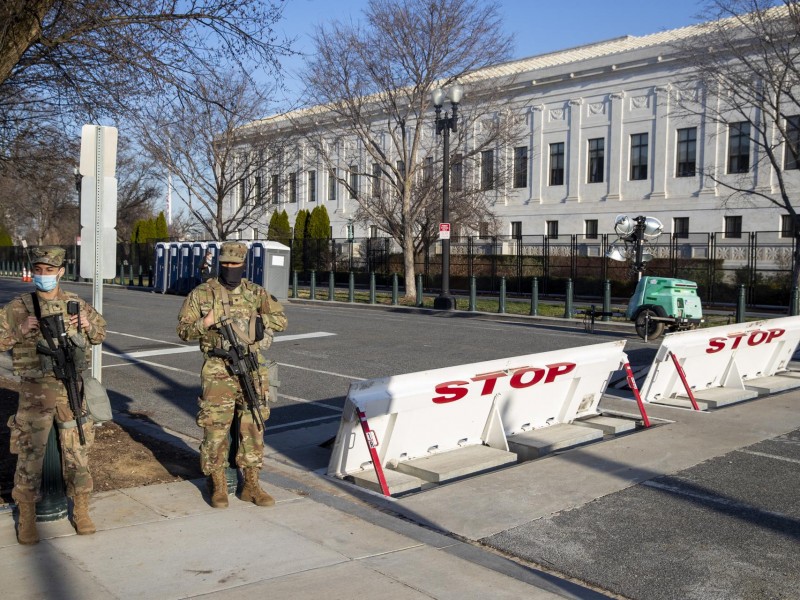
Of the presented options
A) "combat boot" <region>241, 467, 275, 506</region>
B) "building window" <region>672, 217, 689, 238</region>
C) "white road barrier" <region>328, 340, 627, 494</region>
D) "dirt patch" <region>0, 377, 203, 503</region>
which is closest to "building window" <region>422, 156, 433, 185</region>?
"building window" <region>672, 217, 689, 238</region>

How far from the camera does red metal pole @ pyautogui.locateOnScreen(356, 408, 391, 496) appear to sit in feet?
21.5

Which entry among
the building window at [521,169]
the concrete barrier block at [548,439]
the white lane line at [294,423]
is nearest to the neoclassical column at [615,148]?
the building window at [521,169]

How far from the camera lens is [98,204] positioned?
7246mm

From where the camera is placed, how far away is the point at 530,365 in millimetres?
8062

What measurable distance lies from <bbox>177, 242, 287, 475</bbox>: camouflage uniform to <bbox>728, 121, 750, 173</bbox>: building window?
36.6 m

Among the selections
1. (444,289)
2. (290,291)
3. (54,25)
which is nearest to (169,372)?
(54,25)

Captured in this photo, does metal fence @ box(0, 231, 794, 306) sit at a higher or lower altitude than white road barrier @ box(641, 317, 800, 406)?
higher

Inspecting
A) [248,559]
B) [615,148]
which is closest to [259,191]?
[615,148]

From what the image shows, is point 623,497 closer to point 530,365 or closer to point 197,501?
point 530,365

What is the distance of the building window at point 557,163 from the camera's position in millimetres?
46062

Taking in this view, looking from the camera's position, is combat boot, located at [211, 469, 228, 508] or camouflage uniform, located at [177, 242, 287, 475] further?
combat boot, located at [211, 469, 228, 508]

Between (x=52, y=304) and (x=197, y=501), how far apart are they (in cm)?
182

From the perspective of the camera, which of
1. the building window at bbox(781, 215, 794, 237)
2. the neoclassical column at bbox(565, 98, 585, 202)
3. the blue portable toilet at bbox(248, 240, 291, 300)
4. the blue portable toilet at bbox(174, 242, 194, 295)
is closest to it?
the blue portable toilet at bbox(248, 240, 291, 300)

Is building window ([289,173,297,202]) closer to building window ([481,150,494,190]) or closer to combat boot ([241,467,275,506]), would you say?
building window ([481,150,494,190])
